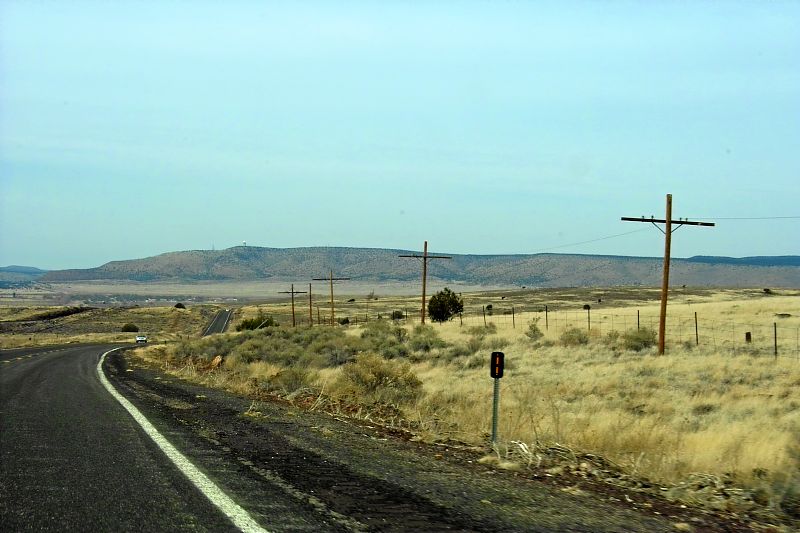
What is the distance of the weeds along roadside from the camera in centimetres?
800

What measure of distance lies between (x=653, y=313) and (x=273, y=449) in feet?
170

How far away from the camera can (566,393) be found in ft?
67.9

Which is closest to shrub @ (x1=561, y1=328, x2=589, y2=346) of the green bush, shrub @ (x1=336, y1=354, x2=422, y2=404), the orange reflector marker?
the green bush

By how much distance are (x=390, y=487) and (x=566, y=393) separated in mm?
15079

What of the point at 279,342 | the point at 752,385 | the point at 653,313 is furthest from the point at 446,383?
the point at 653,313

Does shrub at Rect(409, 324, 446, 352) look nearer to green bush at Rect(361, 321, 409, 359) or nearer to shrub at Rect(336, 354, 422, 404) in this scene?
green bush at Rect(361, 321, 409, 359)

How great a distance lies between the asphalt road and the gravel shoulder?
0.45m

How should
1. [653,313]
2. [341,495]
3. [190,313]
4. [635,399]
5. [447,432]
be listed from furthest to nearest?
[190,313] < [653,313] < [635,399] < [447,432] < [341,495]

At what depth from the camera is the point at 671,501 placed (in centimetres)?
656

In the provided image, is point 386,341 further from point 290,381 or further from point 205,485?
point 205,485

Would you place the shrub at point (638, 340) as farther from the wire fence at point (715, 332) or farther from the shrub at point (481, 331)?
the shrub at point (481, 331)

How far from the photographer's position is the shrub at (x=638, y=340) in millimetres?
30888

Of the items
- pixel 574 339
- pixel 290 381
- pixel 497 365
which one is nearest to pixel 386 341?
pixel 574 339

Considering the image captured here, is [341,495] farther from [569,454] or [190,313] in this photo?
[190,313]
